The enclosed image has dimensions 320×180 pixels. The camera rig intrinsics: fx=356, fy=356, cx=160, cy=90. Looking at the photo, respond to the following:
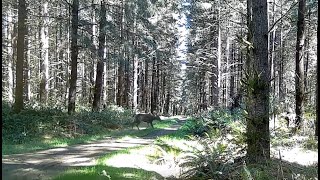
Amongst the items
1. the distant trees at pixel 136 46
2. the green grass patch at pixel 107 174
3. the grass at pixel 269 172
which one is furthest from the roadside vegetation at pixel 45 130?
the grass at pixel 269 172

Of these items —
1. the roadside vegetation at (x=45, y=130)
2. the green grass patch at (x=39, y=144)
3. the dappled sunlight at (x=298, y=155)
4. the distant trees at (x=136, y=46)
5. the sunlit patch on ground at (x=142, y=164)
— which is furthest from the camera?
the distant trees at (x=136, y=46)

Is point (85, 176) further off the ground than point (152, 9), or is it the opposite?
point (152, 9)

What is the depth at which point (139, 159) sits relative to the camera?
355 inches

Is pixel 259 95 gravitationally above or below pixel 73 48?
below

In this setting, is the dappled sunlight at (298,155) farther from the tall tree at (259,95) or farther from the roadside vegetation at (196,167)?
the tall tree at (259,95)

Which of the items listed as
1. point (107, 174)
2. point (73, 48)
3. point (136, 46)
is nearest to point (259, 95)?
point (107, 174)

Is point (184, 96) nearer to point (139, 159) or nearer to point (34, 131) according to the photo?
point (34, 131)

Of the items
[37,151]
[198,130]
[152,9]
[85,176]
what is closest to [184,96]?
[152,9]

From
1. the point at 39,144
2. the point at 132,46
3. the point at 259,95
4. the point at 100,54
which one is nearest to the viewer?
the point at 259,95

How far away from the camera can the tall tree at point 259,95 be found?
743cm

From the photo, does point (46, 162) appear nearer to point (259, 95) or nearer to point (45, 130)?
point (259, 95)

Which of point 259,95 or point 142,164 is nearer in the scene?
point 259,95

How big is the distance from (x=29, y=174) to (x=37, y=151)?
4.20m

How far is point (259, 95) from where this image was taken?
7.44 m
